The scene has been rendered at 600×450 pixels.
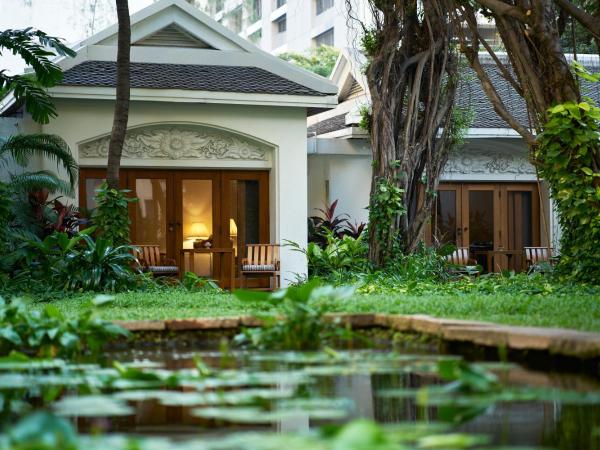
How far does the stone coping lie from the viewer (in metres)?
4.38

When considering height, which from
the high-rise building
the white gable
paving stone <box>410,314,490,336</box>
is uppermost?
the high-rise building

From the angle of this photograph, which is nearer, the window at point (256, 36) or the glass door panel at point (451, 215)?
the glass door panel at point (451, 215)

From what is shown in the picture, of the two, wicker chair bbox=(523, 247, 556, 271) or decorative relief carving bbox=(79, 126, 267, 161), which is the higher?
decorative relief carving bbox=(79, 126, 267, 161)

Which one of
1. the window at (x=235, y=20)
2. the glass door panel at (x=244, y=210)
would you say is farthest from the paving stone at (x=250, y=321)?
the window at (x=235, y=20)

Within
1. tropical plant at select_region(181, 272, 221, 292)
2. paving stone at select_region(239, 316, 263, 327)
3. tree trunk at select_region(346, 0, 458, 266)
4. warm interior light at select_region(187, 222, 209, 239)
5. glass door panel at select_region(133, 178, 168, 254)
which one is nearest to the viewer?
paving stone at select_region(239, 316, 263, 327)

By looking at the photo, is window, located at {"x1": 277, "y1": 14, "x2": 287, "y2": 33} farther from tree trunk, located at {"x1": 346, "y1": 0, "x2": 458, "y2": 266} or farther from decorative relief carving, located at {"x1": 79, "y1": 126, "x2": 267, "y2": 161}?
decorative relief carving, located at {"x1": 79, "y1": 126, "x2": 267, "y2": 161}

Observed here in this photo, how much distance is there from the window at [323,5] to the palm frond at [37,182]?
3713 cm

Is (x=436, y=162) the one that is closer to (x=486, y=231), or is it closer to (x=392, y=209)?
(x=392, y=209)

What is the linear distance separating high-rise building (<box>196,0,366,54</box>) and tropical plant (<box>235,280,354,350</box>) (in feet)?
135

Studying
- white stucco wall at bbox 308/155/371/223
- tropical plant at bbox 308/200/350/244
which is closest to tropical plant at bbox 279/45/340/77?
white stucco wall at bbox 308/155/371/223

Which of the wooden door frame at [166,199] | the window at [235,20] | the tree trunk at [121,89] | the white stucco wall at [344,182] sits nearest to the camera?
the tree trunk at [121,89]

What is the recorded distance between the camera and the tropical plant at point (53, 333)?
197 inches

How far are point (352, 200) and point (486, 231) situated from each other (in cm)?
315

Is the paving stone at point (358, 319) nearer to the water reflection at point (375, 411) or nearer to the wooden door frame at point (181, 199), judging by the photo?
the water reflection at point (375, 411)
